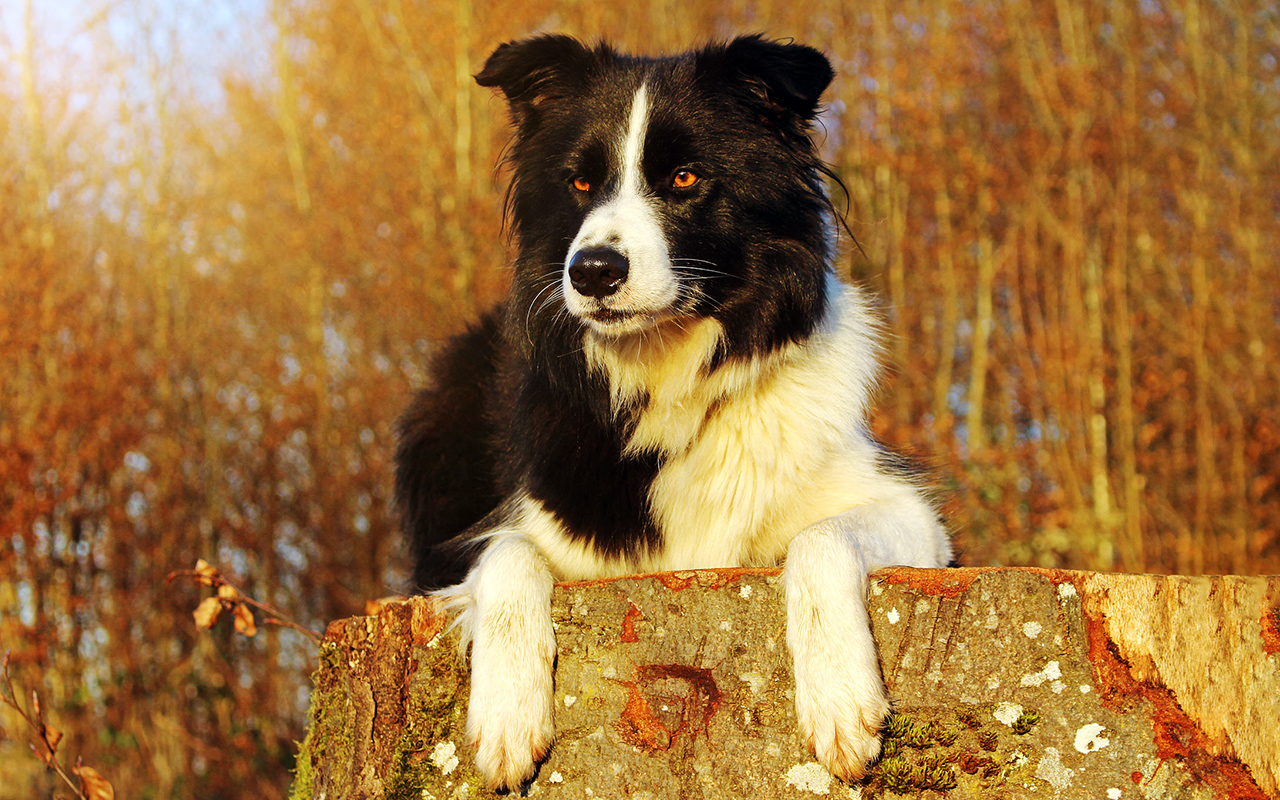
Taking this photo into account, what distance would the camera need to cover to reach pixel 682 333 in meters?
3.15

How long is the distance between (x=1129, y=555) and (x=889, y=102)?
519cm

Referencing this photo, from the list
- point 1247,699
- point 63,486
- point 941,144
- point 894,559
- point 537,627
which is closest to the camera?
point 1247,699

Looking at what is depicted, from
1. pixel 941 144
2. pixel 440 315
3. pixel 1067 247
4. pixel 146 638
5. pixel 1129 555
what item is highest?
pixel 941 144

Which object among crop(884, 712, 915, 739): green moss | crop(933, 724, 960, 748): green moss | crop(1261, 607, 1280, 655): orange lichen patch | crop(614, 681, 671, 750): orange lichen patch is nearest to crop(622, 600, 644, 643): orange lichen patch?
crop(614, 681, 671, 750): orange lichen patch

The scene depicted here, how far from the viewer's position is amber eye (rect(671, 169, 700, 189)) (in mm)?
3068

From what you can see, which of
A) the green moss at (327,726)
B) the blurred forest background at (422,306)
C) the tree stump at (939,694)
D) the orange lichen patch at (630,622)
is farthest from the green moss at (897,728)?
the blurred forest background at (422,306)

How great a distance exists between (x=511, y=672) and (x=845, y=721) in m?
0.80

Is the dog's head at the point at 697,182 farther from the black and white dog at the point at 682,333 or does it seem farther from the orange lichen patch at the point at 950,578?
the orange lichen patch at the point at 950,578

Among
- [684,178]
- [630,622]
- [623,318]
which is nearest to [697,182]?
[684,178]

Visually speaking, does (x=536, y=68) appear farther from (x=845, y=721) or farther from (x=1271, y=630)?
(x=1271, y=630)

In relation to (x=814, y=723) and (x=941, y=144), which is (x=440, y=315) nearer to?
(x=941, y=144)

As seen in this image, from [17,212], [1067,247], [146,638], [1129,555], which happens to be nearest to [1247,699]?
[1129,555]

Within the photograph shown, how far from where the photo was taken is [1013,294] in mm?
9523

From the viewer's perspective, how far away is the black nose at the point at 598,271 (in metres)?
2.71
